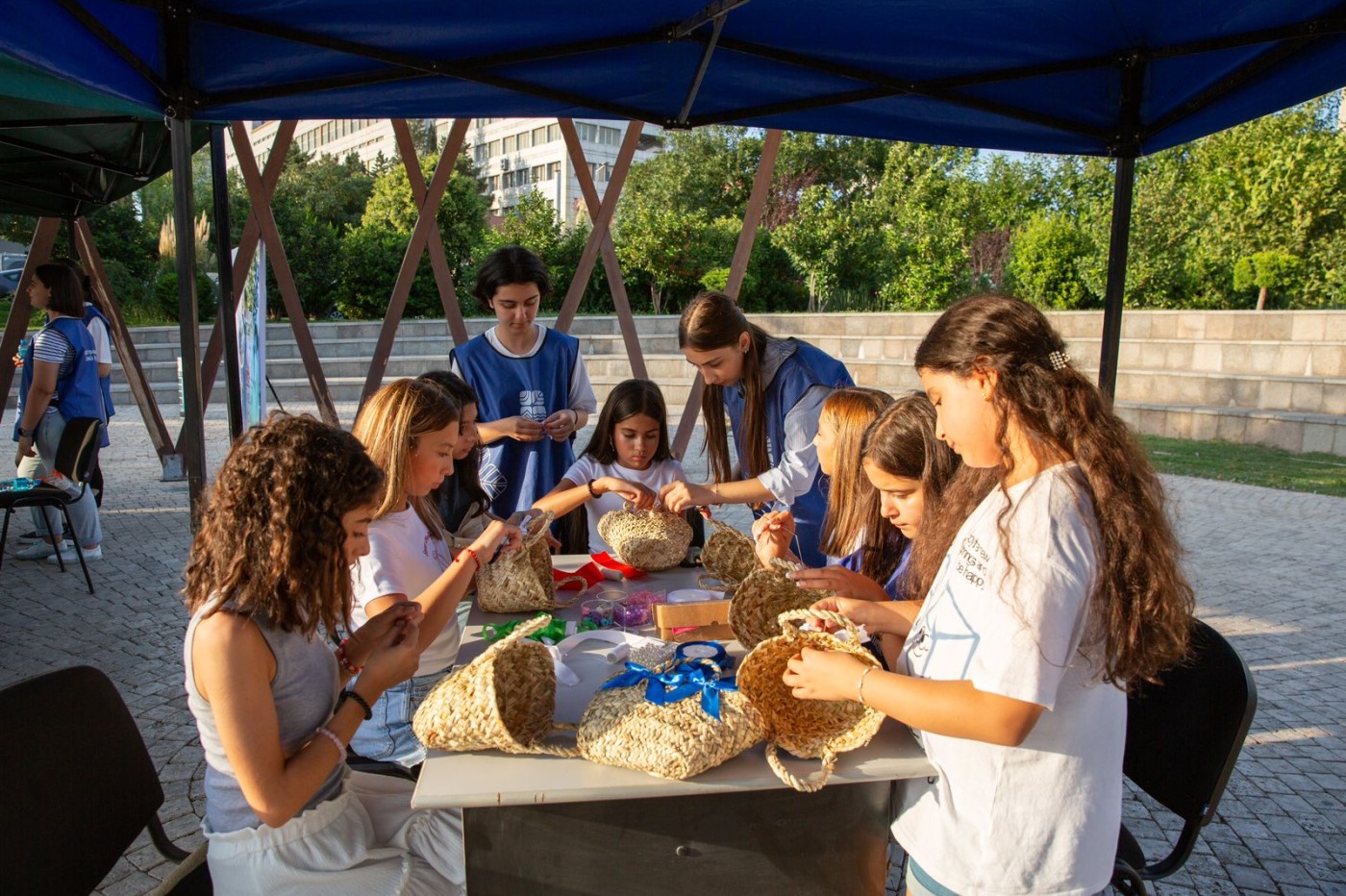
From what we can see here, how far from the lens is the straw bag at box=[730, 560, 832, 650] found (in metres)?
1.95

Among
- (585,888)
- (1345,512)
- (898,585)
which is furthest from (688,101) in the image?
(1345,512)

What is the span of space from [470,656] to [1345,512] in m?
7.11

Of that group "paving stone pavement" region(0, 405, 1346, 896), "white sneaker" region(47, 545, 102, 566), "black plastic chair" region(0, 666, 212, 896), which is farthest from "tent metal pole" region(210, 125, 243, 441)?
"white sneaker" region(47, 545, 102, 566)

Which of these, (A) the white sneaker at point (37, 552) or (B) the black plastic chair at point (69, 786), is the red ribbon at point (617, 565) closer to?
(B) the black plastic chair at point (69, 786)

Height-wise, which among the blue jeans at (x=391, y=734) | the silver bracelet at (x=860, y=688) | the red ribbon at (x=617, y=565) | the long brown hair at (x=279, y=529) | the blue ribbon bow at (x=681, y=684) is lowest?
the blue jeans at (x=391, y=734)

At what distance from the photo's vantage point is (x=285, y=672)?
1.50m

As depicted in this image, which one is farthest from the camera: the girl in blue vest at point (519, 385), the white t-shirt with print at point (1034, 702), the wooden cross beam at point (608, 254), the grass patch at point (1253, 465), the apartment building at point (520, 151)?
the apartment building at point (520, 151)

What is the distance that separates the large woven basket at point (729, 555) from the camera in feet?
8.09

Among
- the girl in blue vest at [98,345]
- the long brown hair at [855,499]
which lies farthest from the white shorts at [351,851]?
the girl in blue vest at [98,345]

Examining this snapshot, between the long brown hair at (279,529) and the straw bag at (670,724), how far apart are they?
0.52m

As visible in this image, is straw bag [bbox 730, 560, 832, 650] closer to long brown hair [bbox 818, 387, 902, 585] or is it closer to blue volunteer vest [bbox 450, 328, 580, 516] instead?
long brown hair [bbox 818, 387, 902, 585]

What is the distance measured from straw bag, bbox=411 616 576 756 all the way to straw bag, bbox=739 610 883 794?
34cm

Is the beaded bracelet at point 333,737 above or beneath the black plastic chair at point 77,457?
above

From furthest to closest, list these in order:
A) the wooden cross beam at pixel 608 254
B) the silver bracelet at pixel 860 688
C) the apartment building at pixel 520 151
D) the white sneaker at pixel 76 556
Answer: the apartment building at pixel 520 151
the wooden cross beam at pixel 608 254
the white sneaker at pixel 76 556
the silver bracelet at pixel 860 688
